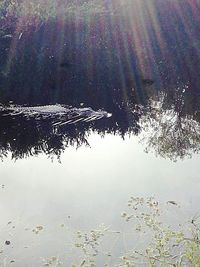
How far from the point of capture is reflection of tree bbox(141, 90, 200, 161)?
380 inches

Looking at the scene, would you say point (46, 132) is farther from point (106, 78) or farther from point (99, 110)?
point (106, 78)

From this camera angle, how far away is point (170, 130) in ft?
35.3

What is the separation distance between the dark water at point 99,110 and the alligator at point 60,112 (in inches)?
3.0

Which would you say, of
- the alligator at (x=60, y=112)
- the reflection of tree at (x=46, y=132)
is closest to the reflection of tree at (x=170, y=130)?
the reflection of tree at (x=46, y=132)

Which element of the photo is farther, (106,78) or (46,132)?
(106,78)

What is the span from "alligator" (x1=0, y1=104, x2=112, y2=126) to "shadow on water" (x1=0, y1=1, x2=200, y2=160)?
0.19 meters

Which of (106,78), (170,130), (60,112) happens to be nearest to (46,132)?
(60,112)

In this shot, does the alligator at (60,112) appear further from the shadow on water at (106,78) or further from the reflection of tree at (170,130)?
the reflection of tree at (170,130)

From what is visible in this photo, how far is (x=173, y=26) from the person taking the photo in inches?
748

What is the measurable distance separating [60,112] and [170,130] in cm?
289

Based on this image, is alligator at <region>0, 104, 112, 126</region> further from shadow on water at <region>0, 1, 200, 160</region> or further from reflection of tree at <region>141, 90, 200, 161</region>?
reflection of tree at <region>141, 90, 200, 161</region>

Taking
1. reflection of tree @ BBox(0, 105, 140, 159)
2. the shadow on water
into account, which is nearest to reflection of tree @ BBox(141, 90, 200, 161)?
the shadow on water

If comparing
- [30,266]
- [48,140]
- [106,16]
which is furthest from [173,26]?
[30,266]

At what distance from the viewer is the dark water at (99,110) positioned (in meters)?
7.11
